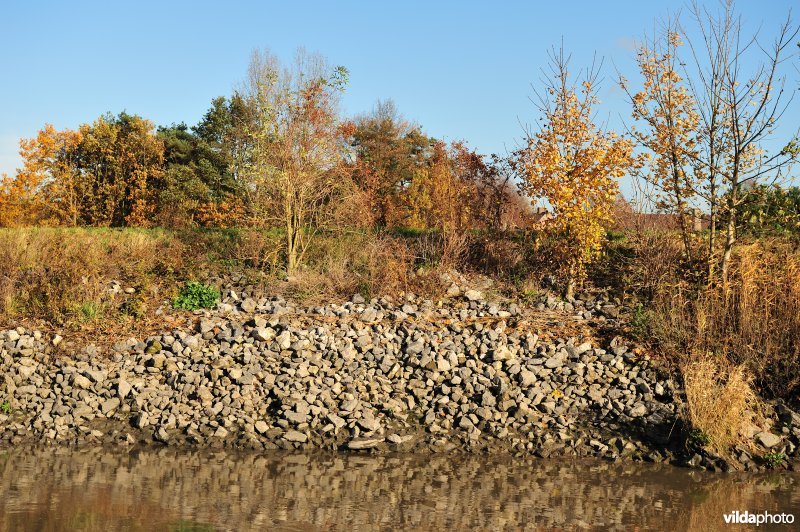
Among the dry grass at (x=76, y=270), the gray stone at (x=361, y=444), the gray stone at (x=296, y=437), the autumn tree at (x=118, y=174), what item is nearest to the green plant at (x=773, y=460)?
the gray stone at (x=361, y=444)

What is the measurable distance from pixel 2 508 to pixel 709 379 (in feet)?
23.2

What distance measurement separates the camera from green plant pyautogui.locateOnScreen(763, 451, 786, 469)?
27.5 ft

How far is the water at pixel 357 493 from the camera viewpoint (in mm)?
6355

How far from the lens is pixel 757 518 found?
22.2 ft

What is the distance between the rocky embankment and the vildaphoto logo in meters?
1.43

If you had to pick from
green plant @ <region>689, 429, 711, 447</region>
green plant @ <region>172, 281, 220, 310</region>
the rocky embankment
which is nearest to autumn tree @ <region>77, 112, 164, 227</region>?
green plant @ <region>172, 281, 220, 310</region>

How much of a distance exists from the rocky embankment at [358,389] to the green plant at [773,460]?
0.47 ft

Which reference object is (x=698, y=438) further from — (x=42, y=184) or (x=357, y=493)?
(x=42, y=184)

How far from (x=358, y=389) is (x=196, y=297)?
145 inches

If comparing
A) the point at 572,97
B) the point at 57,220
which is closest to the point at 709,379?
the point at 572,97

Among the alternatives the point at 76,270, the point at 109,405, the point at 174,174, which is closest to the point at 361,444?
the point at 109,405

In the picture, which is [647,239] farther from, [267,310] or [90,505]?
[90,505]

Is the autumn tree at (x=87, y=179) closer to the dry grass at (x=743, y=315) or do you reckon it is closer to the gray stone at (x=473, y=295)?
the gray stone at (x=473, y=295)

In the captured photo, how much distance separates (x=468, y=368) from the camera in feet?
32.4
